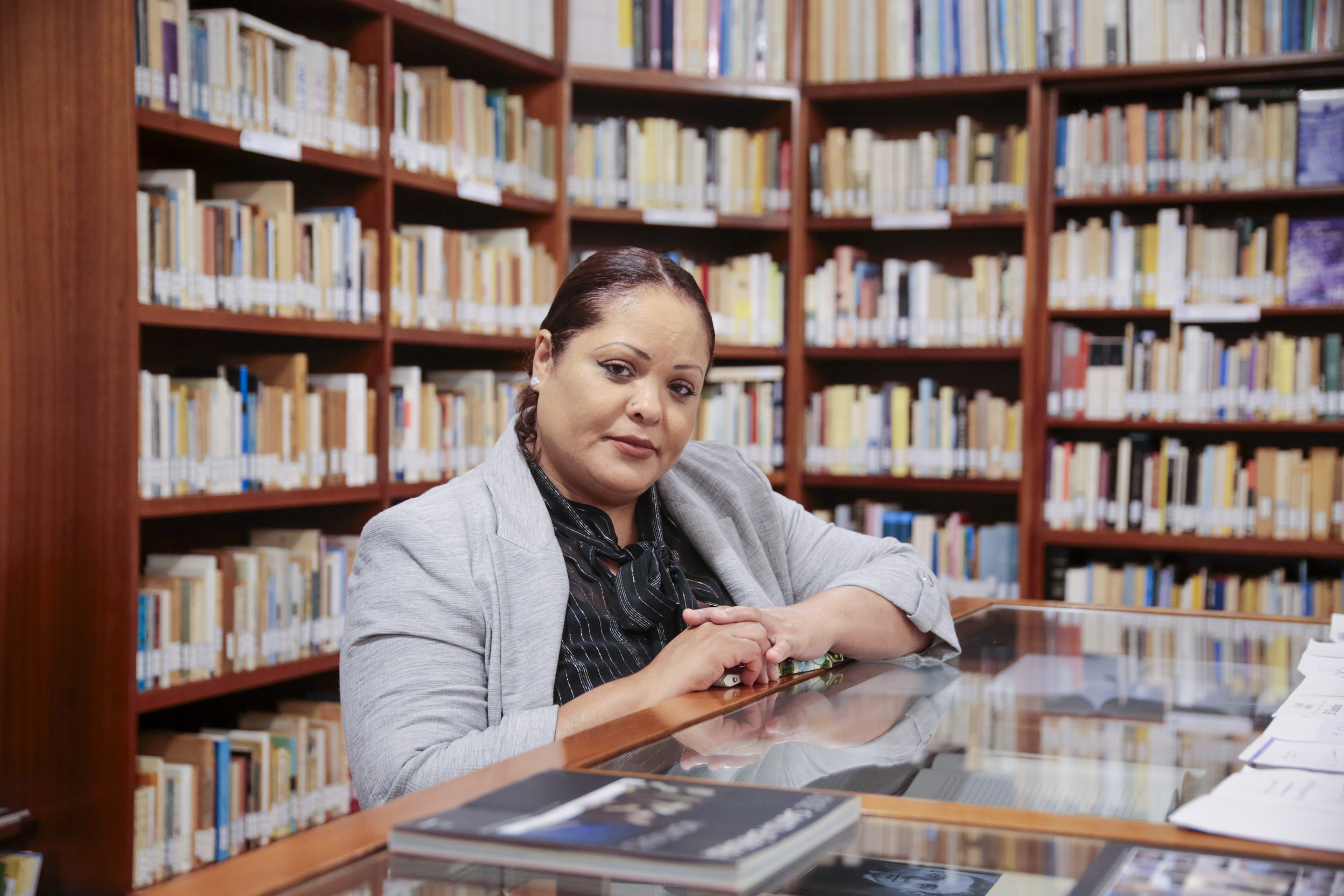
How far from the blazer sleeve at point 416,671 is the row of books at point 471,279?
1985 millimetres

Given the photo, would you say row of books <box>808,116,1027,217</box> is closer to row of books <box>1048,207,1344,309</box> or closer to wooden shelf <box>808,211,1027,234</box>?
wooden shelf <box>808,211,1027,234</box>

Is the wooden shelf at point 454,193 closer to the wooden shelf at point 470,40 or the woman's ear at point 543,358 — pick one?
the wooden shelf at point 470,40

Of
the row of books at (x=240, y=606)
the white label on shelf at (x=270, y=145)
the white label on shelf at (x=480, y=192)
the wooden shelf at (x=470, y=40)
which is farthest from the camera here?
the white label on shelf at (x=480, y=192)

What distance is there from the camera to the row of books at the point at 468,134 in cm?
341

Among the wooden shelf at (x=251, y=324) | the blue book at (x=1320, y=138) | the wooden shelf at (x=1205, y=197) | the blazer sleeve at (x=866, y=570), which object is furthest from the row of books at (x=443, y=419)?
the blue book at (x=1320, y=138)

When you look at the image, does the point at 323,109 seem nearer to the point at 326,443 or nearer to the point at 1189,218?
the point at 326,443

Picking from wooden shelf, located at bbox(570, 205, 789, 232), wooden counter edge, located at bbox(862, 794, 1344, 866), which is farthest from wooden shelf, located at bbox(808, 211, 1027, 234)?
wooden counter edge, located at bbox(862, 794, 1344, 866)

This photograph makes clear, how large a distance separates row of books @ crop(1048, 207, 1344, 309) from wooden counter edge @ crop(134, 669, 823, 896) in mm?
3300

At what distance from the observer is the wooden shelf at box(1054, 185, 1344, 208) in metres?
3.86

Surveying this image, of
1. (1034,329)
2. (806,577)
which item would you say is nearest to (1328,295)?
(1034,329)

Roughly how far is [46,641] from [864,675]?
1.96 meters

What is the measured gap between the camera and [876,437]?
4277 mm

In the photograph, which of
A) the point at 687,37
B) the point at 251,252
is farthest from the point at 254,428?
the point at 687,37

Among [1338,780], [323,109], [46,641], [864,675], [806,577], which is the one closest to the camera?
[1338,780]
